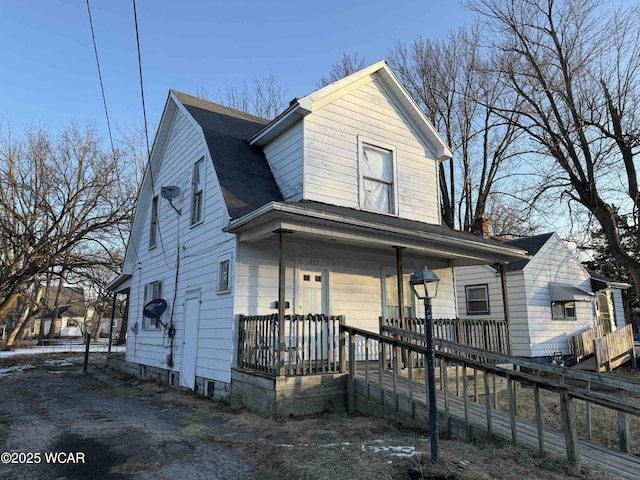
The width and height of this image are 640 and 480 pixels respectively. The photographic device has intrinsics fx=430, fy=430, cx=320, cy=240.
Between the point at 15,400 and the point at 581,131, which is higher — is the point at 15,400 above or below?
below

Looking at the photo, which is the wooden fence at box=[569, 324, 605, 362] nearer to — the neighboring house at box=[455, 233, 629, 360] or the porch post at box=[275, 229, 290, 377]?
the neighboring house at box=[455, 233, 629, 360]

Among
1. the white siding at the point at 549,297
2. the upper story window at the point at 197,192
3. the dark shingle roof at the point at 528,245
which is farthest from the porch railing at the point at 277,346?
the white siding at the point at 549,297

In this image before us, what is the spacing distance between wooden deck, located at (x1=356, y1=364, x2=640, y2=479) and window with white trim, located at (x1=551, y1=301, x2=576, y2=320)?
11.9 meters

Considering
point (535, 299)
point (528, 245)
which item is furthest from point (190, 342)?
point (528, 245)

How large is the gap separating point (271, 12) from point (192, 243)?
5.76 m

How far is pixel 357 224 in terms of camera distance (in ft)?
26.2

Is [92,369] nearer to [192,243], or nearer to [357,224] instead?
[192,243]

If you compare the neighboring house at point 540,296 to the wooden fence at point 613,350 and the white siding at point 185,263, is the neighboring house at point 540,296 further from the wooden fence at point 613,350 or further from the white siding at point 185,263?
the white siding at point 185,263

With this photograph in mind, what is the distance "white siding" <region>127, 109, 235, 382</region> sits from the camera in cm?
906

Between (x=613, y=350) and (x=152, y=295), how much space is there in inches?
656

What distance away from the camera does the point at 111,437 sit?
5969 millimetres

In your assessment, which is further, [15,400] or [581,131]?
[581,131]

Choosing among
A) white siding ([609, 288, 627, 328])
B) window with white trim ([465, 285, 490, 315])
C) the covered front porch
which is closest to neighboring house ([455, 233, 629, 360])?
window with white trim ([465, 285, 490, 315])

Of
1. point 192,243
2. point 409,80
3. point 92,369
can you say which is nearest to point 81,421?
point 192,243
